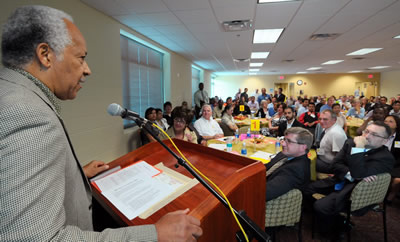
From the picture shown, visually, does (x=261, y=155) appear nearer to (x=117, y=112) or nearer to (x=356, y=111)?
(x=117, y=112)

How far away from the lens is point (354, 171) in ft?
6.51

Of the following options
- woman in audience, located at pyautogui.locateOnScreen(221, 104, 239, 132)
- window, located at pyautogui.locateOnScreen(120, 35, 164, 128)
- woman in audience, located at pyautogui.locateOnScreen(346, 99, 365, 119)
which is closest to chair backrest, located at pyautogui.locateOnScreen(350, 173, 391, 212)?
woman in audience, located at pyautogui.locateOnScreen(221, 104, 239, 132)

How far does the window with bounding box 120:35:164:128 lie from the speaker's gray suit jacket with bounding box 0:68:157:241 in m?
3.97

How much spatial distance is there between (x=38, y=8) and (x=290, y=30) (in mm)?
4625

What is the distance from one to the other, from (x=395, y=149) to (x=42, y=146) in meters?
4.33

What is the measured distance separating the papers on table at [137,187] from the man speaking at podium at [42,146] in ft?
0.39

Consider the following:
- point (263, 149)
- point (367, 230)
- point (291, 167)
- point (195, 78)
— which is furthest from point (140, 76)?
point (195, 78)

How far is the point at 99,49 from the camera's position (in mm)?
3197

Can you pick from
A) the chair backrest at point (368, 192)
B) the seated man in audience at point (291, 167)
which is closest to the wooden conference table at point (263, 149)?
the seated man in audience at point (291, 167)

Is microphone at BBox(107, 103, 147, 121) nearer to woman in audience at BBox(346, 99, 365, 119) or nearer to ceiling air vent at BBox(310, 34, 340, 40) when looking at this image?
ceiling air vent at BBox(310, 34, 340, 40)

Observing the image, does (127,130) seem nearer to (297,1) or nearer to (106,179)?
(106,179)

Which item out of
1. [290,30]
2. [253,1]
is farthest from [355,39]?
[253,1]

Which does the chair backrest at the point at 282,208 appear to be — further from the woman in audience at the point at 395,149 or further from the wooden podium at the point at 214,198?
the woman in audience at the point at 395,149

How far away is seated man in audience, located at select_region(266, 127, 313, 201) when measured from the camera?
1.64 metres
